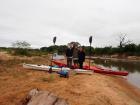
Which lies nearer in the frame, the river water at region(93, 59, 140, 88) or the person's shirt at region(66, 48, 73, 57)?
the person's shirt at region(66, 48, 73, 57)

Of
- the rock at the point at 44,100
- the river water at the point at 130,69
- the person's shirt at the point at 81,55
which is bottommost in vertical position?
the river water at the point at 130,69

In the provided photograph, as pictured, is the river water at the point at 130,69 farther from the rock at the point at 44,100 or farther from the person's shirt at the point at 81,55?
the rock at the point at 44,100

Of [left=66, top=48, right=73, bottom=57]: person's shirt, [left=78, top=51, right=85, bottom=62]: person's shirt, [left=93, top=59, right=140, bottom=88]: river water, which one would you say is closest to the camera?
[left=78, top=51, right=85, bottom=62]: person's shirt

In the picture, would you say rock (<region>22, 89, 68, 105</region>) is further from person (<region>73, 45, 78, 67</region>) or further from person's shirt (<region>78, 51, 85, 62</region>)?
person (<region>73, 45, 78, 67</region>)

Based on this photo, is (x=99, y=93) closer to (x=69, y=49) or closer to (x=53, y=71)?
(x=53, y=71)

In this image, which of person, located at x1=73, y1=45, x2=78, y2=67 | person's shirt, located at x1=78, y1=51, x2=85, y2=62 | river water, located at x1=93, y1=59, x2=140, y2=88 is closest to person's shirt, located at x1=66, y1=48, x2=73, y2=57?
person, located at x1=73, y1=45, x2=78, y2=67

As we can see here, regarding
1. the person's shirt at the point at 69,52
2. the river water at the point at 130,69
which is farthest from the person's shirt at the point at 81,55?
Result: the river water at the point at 130,69

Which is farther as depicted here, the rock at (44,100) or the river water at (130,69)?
the river water at (130,69)

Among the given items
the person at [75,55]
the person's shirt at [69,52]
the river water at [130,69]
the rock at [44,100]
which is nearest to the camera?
the rock at [44,100]

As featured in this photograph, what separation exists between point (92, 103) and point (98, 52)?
94.7m

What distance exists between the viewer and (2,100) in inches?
405

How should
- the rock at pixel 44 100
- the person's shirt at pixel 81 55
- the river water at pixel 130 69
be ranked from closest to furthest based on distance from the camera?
the rock at pixel 44 100, the person's shirt at pixel 81 55, the river water at pixel 130 69

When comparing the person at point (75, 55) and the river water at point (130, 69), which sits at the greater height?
the person at point (75, 55)

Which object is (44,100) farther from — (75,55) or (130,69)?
(130,69)
